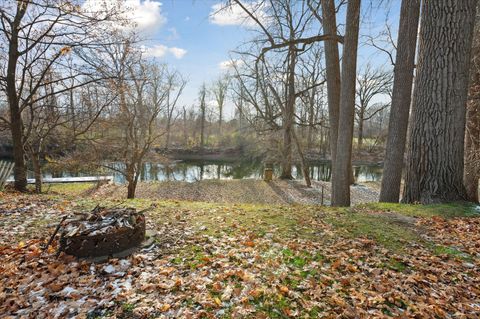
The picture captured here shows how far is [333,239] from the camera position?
10.9 feet

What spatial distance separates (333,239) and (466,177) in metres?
5.98

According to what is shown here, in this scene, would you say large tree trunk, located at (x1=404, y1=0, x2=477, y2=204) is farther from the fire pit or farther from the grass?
the fire pit

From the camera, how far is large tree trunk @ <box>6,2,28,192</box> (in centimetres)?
652

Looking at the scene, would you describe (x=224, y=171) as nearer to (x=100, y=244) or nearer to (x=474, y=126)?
(x=474, y=126)

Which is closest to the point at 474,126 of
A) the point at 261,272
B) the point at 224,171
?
the point at 261,272

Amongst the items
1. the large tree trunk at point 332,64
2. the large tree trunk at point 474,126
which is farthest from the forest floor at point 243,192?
the large tree trunk at point 332,64

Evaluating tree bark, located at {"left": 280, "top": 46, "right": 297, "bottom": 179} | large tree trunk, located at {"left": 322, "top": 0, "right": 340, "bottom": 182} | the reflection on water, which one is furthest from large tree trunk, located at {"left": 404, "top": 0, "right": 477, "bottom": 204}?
the reflection on water

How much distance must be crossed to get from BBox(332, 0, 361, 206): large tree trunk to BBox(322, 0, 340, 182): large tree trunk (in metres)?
0.41

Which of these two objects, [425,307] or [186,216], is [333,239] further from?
[186,216]

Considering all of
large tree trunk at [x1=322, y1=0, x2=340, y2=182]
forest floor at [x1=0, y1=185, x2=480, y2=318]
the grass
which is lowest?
forest floor at [x1=0, y1=185, x2=480, y2=318]

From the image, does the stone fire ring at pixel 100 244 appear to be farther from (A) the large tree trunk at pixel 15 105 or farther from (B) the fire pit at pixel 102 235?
(A) the large tree trunk at pixel 15 105

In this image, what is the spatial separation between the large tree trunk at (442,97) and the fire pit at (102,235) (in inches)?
189

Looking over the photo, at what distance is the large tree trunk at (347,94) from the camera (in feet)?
18.5

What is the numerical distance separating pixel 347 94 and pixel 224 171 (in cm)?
1939
